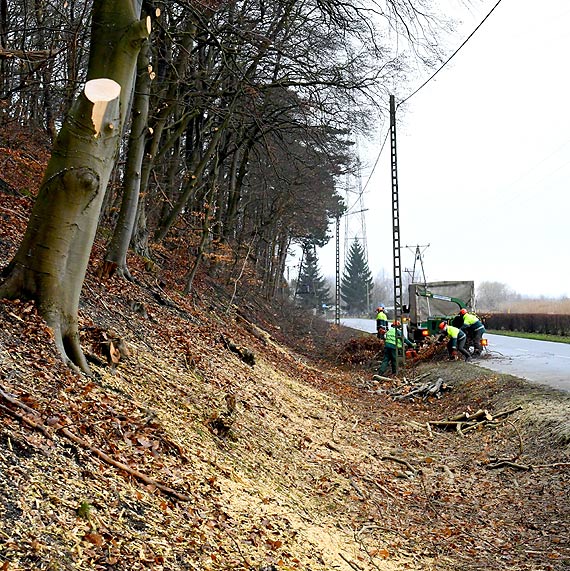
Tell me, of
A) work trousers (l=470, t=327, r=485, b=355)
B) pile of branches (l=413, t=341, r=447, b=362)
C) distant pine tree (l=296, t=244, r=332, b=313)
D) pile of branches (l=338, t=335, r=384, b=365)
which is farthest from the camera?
distant pine tree (l=296, t=244, r=332, b=313)

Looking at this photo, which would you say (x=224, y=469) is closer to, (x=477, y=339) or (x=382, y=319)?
(x=477, y=339)

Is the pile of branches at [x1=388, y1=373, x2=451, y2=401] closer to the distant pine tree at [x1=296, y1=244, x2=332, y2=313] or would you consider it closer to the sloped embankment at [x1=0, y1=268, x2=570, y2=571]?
the sloped embankment at [x1=0, y1=268, x2=570, y2=571]

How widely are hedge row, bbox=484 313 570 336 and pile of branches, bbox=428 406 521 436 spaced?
788 inches

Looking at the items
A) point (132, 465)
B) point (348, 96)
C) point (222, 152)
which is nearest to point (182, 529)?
point (132, 465)

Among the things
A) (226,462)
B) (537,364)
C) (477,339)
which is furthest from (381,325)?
(226,462)

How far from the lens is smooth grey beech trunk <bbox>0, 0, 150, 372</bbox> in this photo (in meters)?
5.63

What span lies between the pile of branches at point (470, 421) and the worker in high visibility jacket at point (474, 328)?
801 centimetres

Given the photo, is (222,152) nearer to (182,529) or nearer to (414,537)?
(414,537)

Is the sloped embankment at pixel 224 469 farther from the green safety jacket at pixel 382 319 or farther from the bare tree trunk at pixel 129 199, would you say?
the green safety jacket at pixel 382 319

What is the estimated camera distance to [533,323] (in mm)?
39562

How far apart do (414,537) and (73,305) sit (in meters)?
4.20

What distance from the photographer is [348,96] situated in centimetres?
1363

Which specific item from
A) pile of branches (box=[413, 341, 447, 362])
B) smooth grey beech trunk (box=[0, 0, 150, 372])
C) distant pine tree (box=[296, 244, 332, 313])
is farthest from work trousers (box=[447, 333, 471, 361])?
distant pine tree (box=[296, 244, 332, 313])

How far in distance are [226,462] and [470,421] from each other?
7424 millimetres
